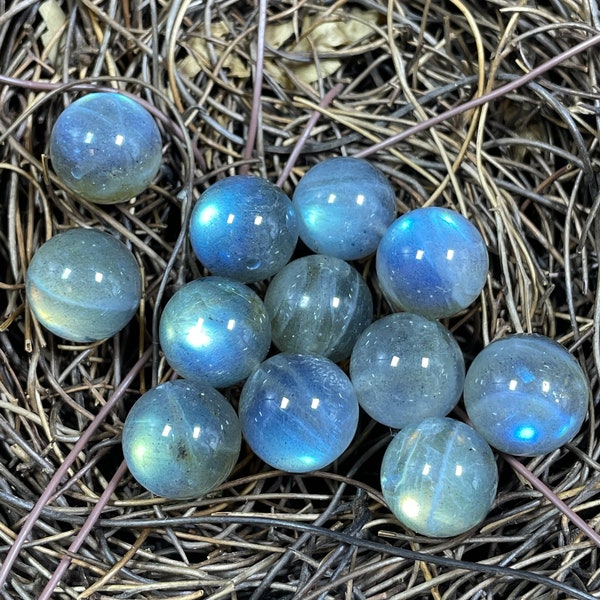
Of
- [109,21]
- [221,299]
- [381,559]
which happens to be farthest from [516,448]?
[109,21]

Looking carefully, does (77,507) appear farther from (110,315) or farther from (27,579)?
(110,315)

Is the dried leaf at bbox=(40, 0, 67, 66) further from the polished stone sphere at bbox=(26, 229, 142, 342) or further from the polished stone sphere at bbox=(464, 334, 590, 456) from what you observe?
the polished stone sphere at bbox=(464, 334, 590, 456)

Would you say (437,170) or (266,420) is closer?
(266,420)

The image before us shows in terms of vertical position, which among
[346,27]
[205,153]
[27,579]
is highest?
[346,27]

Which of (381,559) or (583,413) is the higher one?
(583,413)

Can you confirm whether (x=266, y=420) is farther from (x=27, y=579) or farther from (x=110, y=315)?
(x=27, y=579)

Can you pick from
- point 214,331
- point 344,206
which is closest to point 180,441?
point 214,331

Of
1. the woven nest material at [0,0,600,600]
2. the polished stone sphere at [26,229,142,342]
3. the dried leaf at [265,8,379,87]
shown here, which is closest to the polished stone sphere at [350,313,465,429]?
the woven nest material at [0,0,600,600]
